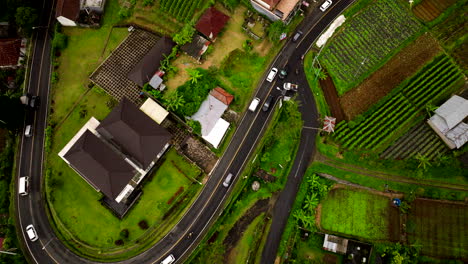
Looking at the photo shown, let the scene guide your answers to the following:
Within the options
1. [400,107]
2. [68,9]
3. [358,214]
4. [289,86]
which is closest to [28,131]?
[68,9]

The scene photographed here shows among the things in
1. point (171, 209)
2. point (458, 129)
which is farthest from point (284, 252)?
point (458, 129)

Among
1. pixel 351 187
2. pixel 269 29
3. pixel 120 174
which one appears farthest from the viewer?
pixel 269 29

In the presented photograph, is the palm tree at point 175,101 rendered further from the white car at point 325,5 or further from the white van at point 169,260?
the white car at point 325,5

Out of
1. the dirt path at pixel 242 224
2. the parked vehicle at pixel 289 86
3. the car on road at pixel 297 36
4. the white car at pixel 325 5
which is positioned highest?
Answer: the white car at pixel 325 5

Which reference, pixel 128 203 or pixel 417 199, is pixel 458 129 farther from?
pixel 128 203

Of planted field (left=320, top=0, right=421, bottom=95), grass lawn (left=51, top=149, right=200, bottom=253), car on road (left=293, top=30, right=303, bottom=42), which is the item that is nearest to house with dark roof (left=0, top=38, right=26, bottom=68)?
grass lawn (left=51, top=149, right=200, bottom=253)

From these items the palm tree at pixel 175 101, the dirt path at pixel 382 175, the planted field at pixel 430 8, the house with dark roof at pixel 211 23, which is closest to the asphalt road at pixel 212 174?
the dirt path at pixel 382 175
